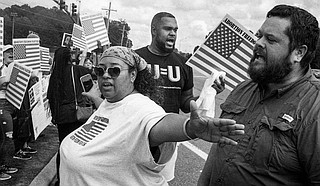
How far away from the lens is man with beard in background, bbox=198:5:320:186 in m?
1.98

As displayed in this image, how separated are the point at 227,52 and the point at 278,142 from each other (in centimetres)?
150

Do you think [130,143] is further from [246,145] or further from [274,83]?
[274,83]

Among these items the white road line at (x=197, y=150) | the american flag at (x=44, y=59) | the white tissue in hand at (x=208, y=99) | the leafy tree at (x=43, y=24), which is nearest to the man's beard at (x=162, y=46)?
the white tissue in hand at (x=208, y=99)

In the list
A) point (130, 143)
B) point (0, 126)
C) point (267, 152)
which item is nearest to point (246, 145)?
point (267, 152)

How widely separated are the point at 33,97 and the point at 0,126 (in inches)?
26.6

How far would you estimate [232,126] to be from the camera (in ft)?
5.32

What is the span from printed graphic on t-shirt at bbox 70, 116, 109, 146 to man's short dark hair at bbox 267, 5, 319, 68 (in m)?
1.11

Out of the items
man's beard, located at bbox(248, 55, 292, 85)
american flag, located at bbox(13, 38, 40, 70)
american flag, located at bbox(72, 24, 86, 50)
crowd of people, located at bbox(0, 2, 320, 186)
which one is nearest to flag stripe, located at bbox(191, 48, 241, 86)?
crowd of people, located at bbox(0, 2, 320, 186)

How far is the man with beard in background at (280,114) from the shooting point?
78.1 inches

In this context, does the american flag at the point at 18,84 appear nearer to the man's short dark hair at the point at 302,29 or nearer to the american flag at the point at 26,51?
the american flag at the point at 26,51

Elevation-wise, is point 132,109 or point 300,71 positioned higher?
point 300,71

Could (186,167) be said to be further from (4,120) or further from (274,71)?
(274,71)

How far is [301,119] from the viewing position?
1989mm

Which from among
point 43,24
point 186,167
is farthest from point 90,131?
point 43,24
